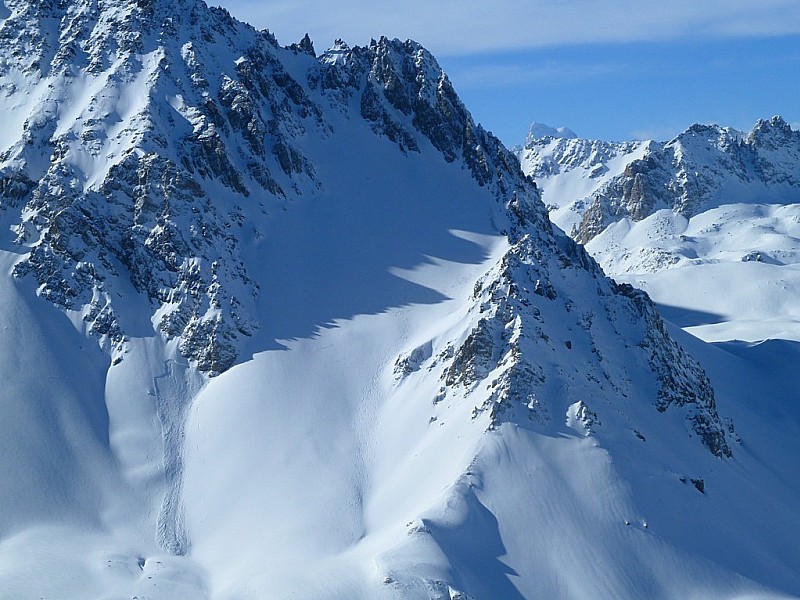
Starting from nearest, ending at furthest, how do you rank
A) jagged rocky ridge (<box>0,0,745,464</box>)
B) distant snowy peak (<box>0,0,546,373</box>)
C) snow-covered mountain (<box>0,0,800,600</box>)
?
snow-covered mountain (<box>0,0,800,600</box>)
jagged rocky ridge (<box>0,0,745,464</box>)
distant snowy peak (<box>0,0,546,373</box>)

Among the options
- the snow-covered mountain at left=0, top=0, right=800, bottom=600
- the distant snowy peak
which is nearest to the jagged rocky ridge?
the distant snowy peak

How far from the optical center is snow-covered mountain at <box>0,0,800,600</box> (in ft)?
249

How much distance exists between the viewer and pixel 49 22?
394 feet

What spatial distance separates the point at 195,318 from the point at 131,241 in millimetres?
10474

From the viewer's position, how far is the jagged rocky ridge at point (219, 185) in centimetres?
9131

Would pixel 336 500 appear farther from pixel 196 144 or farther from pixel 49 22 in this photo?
pixel 49 22

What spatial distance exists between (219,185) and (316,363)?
2479 centimetres

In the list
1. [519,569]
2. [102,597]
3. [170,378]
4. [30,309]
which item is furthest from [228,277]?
[519,569]

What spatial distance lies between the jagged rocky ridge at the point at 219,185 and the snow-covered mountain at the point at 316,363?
0.32m

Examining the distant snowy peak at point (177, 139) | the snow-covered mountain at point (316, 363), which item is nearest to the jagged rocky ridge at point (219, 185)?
the distant snowy peak at point (177, 139)

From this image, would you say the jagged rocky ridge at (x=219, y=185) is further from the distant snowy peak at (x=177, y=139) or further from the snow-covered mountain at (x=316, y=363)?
the snow-covered mountain at (x=316, y=363)

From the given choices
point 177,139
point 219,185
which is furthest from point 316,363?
point 177,139

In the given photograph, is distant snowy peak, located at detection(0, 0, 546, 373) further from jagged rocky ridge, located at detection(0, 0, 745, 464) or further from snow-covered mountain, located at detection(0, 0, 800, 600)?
snow-covered mountain, located at detection(0, 0, 800, 600)

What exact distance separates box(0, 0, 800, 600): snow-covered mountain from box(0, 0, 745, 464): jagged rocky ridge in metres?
0.32
